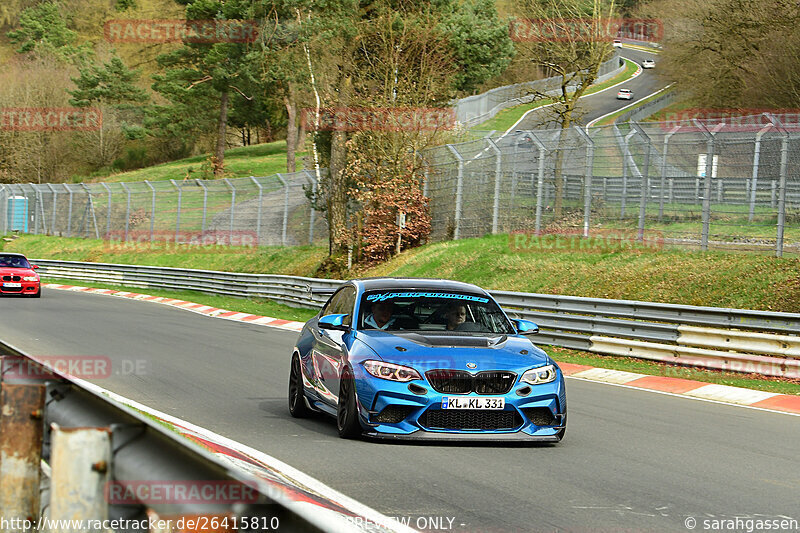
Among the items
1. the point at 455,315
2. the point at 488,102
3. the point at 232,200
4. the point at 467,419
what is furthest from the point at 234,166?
the point at 467,419

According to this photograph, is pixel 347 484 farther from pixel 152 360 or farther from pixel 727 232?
pixel 727 232

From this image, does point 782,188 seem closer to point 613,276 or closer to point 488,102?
point 613,276

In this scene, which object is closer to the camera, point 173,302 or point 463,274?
point 463,274

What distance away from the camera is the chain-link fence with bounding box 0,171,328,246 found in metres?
39.2

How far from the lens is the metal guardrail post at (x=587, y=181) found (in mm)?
24236

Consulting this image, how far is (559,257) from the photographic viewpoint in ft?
80.7

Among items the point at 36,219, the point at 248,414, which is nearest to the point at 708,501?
the point at 248,414

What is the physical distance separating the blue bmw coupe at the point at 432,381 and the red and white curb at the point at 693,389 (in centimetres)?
454

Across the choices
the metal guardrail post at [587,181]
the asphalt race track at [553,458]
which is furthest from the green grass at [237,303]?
the asphalt race track at [553,458]

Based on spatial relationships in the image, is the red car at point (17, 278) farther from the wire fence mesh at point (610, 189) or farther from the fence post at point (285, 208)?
the wire fence mesh at point (610, 189)

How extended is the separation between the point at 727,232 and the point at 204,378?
38.6ft

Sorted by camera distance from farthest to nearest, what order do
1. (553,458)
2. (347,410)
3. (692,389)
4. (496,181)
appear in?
(496,181)
(692,389)
(347,410)
(553,458)

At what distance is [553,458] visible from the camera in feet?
27.3

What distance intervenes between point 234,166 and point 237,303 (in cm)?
4571
